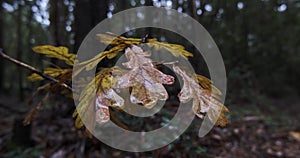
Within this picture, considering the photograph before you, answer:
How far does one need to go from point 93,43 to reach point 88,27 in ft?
1.23

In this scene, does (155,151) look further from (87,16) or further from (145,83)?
(145,83)

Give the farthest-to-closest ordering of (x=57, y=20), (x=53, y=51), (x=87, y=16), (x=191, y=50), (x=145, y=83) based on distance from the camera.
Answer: (x=57, y=20) < (x=87, y=16) < (x=191, y=50) < (x=53, y=51) < (x=145, y=83)

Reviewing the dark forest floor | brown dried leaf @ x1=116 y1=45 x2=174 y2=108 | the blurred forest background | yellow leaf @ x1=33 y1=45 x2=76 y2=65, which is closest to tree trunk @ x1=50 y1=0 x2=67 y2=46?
the blurred forest background

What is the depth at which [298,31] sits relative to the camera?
15.1 ft

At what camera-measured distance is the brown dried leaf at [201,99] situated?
73 centimetres

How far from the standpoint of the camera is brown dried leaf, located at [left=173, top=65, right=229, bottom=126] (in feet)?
2.39

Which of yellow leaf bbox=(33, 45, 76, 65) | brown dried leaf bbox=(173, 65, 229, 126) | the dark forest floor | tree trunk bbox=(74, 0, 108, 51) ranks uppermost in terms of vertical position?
tree trunk bbox=(74, 0, 108, 51)

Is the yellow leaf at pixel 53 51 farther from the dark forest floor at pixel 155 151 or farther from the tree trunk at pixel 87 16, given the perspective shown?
the dark forest floor at pixel 155 151

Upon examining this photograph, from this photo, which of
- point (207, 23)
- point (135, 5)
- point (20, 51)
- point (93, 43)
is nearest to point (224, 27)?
point (207, 23)

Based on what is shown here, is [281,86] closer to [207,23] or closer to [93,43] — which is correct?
[207,23]

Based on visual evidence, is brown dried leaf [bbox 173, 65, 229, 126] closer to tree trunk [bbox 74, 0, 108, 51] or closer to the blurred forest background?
the blurred forest background

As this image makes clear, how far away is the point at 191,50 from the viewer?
1.58 m

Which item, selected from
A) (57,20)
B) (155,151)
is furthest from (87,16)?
(155,151)

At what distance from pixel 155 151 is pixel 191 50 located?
76 cm
